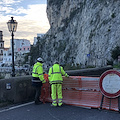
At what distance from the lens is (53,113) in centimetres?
640

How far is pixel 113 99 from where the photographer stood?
6484 millimetres

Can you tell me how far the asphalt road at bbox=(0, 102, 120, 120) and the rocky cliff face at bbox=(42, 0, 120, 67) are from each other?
26082mm

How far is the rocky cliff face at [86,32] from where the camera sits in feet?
121

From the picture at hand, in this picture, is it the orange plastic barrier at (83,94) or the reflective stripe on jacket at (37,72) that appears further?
the reflective stripe on jacket at (37,72)

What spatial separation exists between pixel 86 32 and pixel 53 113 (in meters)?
44.4

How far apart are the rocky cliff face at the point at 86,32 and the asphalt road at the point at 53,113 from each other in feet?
85.6

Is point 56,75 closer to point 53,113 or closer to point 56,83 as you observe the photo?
point 56,83

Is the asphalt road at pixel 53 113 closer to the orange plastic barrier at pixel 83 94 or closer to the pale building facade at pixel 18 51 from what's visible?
the orange plastic barrier at pixel 83 94

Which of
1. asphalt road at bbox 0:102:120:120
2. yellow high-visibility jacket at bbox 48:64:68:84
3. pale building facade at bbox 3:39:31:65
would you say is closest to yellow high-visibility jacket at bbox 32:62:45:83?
yellow high-visibility jacket at bbox 48:64:68:84

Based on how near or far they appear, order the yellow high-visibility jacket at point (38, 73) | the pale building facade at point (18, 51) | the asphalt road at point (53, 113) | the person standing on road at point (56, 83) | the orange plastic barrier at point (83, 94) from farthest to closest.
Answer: the pale building facade at point (18, 51)
the yellow high-visibility jacket at point (38, 73)
the person standing on road at point (56, 83)
the orange plastic barrier at point (83, 94)
the asphalt road at point (53, 113)

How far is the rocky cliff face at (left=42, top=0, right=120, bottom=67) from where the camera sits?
121ft

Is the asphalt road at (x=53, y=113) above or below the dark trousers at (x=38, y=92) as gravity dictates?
below

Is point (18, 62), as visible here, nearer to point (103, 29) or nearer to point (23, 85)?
point (103, 29)

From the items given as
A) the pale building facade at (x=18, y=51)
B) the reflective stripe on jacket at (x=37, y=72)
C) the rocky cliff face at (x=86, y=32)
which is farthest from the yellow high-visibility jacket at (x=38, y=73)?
the pale building facade at (x=18, y=51)
